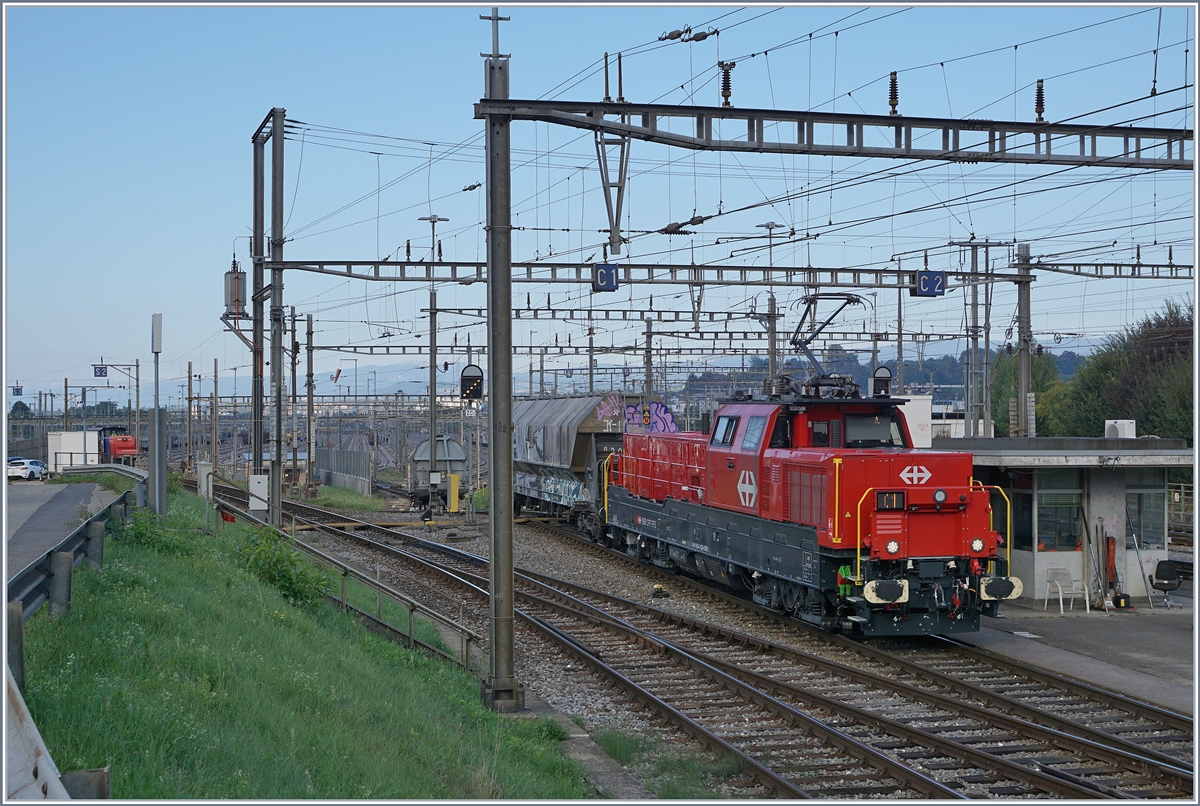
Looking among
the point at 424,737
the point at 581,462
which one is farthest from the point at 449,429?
the point at 424,737

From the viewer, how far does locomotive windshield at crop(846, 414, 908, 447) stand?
623 inches

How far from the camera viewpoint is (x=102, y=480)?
3238 cm

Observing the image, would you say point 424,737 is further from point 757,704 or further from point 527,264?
point 527,264

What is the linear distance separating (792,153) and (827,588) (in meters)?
6.01

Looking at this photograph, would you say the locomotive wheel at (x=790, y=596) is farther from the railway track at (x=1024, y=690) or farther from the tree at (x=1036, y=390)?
the tree at (x=1036, y=390)

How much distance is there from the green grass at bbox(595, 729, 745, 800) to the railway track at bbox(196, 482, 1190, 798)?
0.75 feet

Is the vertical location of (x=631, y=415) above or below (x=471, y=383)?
below

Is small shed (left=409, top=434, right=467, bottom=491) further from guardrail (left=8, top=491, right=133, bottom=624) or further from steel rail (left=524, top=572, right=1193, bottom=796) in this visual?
guardrail (left=8, top=491, right=133, bottom=624)

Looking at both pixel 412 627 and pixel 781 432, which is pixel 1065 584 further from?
pixel 412 627

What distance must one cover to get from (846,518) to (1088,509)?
640 cm

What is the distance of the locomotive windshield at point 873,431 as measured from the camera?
15.8m

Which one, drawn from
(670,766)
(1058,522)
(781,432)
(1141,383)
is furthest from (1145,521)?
(1141,383)

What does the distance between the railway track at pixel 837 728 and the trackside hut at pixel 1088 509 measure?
6179 millimetres

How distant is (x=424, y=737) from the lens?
8820mm
